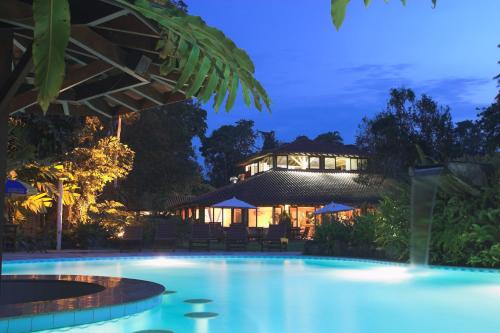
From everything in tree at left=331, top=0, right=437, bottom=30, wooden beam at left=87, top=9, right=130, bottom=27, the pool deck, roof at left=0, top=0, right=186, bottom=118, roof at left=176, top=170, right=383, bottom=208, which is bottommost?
the pool deck

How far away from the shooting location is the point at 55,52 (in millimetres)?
1791

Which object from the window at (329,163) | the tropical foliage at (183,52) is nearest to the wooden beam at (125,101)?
the tropical foliage at (183,52)

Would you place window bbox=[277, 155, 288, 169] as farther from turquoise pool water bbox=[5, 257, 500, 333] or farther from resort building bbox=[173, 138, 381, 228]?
turquoise pool water bbox=[5, 257, 500, 333]

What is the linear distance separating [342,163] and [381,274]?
86.1 ft

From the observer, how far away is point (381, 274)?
14.1 m

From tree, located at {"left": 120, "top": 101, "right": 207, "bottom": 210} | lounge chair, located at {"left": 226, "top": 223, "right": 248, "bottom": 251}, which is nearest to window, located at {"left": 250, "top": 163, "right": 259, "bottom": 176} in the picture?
tree, located at {"left": 120, "top": 101, "right": 207, "bottom": 210}

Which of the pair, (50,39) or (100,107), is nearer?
(50,39)

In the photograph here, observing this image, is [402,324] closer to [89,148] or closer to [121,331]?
[121,331]

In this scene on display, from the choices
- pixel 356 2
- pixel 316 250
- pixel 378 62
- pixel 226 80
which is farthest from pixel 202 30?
pixel 378 62

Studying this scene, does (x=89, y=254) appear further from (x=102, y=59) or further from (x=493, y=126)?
(x=493, y=126)

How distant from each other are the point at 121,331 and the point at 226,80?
438 cm

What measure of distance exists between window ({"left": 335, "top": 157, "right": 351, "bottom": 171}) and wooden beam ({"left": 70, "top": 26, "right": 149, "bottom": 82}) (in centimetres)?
3555

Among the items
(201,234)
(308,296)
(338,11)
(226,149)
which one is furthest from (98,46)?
(226,149)

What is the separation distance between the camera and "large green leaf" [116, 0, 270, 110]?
2625 mm
